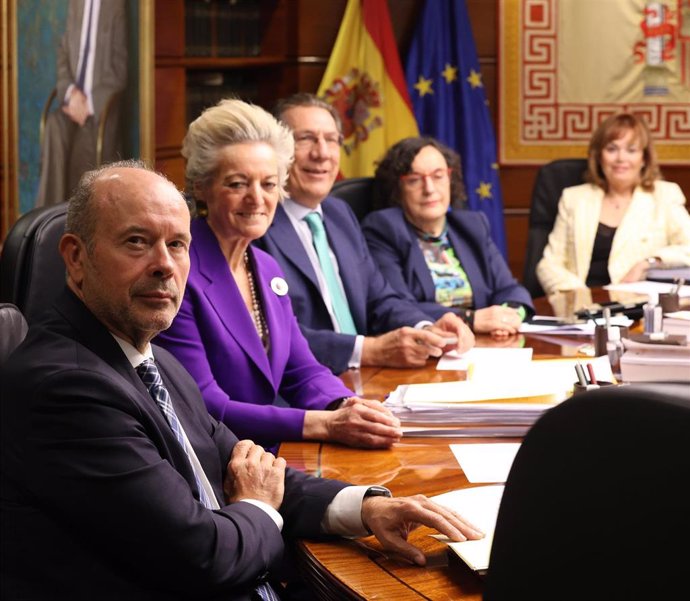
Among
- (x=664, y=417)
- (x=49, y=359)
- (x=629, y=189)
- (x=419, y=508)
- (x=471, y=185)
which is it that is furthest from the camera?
(x=471, y=185)

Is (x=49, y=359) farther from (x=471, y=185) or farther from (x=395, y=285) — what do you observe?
(x=471, y=185)

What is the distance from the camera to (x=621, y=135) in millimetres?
4723

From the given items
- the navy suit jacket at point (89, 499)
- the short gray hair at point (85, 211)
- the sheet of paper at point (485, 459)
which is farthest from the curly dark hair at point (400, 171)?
the navy suit jacket at point (89, 499)

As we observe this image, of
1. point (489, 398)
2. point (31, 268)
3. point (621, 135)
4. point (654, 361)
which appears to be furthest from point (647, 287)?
point (31, 268)

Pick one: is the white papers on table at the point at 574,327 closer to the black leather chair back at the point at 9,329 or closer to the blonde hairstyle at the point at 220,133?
the blonde hairstyle at the point at 220,133

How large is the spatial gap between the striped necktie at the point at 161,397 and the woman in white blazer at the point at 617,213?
3226mm

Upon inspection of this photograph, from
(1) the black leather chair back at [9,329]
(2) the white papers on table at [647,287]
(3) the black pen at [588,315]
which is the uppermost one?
(1) the black leather chair back at [9,329]

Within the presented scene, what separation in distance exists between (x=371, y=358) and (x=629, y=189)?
Answer: 2422 millimetres

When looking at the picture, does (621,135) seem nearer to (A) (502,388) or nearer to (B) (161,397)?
(A) (502,388)

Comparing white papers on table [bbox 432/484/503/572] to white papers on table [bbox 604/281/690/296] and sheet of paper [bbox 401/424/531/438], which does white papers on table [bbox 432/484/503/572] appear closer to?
sheet of paper [bbox 401/424/531/438]

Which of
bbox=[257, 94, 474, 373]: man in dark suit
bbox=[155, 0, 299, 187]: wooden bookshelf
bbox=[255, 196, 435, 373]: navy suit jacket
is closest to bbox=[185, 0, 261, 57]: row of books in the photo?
bbox=[155, 0, 299, 187]: wooden bookshelf

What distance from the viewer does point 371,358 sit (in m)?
2.78

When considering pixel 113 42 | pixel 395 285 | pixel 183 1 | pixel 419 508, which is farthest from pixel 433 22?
pixel 419 508

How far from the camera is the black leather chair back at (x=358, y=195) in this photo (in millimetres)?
4125
